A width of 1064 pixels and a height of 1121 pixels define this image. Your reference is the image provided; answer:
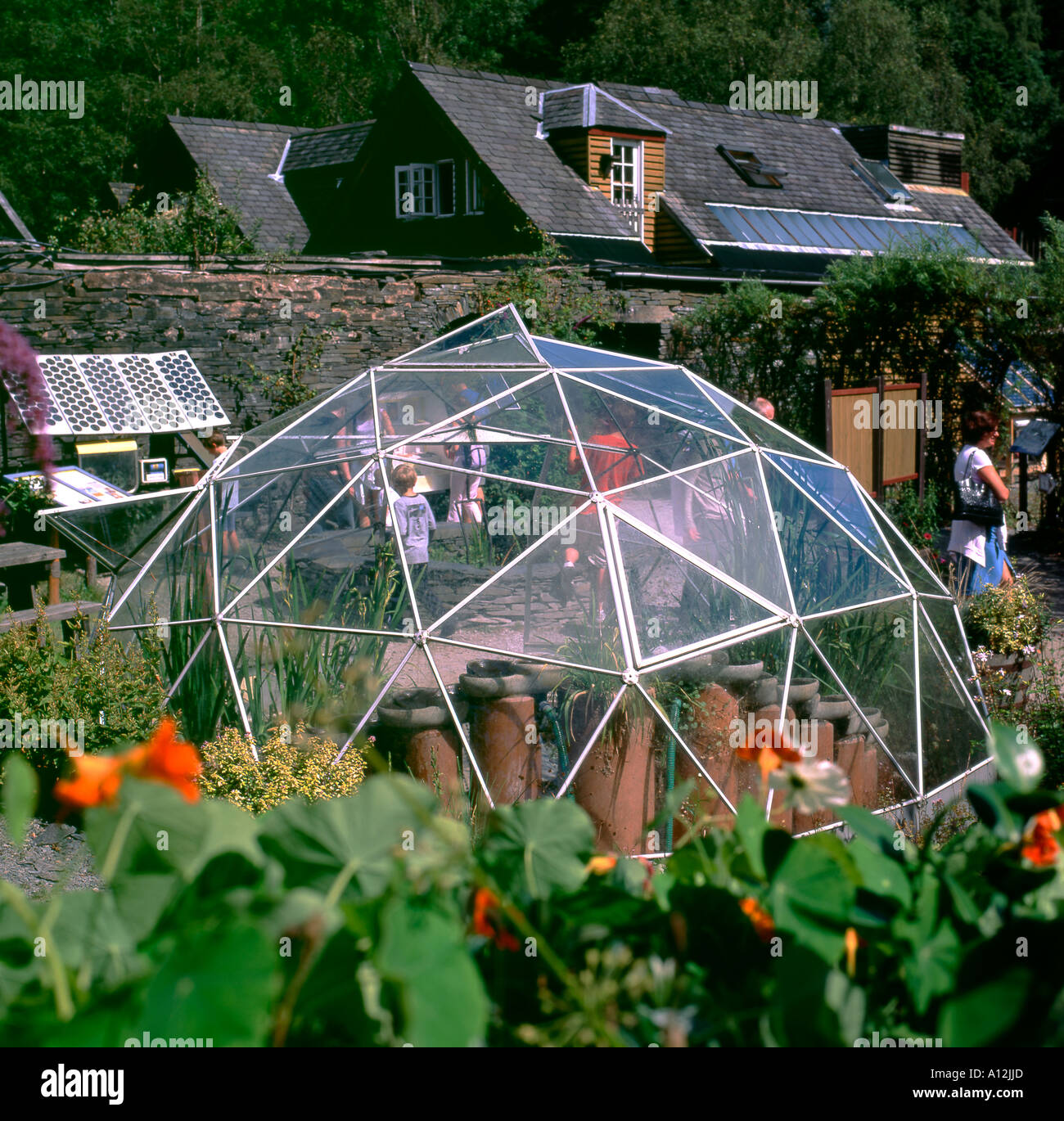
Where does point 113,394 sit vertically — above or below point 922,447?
above

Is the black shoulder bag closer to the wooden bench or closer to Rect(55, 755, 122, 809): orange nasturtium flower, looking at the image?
the wooden bench

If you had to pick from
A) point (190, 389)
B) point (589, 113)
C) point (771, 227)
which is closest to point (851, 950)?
point (190, 389)

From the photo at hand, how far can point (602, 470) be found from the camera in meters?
5.90

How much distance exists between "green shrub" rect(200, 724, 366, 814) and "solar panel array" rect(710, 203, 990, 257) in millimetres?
22247

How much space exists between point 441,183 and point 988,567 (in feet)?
68.8

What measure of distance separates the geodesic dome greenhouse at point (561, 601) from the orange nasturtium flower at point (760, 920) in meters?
3.36

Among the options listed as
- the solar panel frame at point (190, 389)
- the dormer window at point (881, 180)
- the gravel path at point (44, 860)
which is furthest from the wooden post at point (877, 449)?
the dormer window at point (881, 180)

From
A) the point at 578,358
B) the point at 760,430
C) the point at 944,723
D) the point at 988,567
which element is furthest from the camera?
the point at 988,567

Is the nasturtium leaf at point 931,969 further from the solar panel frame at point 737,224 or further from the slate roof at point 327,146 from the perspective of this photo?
the slate roof at point 327,146

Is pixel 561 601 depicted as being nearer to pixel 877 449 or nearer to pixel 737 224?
pixel 877 449

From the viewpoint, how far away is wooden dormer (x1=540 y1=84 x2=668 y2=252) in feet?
80.8

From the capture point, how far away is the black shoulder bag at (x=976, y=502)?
26.1 ft
